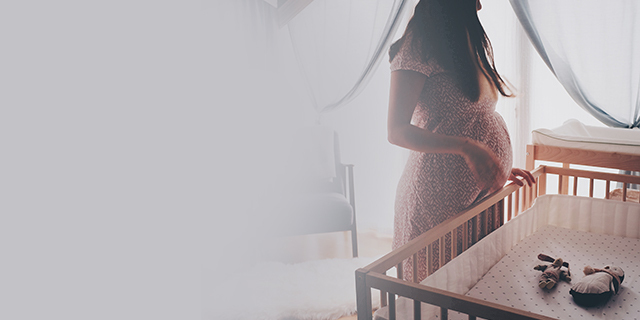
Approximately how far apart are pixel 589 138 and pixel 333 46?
1313mm

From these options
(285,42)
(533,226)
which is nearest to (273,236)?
(285,42)

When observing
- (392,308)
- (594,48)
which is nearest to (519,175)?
(392,308)

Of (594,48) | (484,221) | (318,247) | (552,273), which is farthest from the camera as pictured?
(318,247)

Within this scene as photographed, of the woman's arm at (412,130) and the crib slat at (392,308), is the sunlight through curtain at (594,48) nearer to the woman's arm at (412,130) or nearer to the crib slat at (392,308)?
the woman's arm at (412,130)

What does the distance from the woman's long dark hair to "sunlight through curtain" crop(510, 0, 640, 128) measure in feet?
3.46

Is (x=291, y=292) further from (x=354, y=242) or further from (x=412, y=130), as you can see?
(x=412, y=130)

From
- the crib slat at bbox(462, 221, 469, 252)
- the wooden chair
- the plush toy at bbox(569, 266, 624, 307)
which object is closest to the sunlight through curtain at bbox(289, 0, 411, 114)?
the wooden chair

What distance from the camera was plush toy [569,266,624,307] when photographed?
872 mm

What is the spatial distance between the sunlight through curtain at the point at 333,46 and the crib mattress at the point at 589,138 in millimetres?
933

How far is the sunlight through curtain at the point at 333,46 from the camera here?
7.21 feet

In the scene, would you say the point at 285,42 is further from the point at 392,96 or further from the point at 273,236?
the point at 392,96

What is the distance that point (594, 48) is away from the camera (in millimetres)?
1721

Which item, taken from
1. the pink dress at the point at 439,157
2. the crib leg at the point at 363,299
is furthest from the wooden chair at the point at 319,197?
the crib leg at the point at 363,299

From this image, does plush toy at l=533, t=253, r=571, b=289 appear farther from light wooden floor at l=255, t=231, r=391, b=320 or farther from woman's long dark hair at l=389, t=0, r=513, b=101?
light wooden floor at l=255, t=231, r=391, b=320
